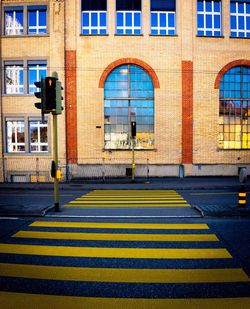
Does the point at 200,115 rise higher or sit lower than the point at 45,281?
higher

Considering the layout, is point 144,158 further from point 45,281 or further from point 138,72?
point 45,281

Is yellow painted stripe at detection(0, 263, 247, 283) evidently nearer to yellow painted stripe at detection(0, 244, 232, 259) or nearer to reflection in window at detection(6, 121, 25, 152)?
yellow painted stripe at detection(0, 244, 232, 259)

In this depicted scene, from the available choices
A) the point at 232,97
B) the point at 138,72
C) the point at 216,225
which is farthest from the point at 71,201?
the point at 232,97

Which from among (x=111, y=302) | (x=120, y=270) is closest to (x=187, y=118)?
(x=120, y=270)

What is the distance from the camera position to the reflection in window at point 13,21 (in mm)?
16188

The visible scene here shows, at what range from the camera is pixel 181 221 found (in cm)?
639

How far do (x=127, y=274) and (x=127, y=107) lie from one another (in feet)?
45.4

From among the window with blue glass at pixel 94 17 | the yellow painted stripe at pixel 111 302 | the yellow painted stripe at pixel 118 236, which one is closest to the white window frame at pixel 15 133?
the window with blue glass at pixel 94 17

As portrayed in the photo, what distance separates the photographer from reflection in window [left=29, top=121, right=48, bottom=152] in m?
16.2

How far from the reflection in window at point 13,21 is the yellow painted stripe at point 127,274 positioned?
54.9 feet

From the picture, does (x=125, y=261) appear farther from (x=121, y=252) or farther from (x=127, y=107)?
(x=127, y=107)

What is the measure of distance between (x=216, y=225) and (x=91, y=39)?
560 inches

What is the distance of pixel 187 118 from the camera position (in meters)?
16.2

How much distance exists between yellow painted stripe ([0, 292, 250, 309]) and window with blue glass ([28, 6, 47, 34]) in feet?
55.2
